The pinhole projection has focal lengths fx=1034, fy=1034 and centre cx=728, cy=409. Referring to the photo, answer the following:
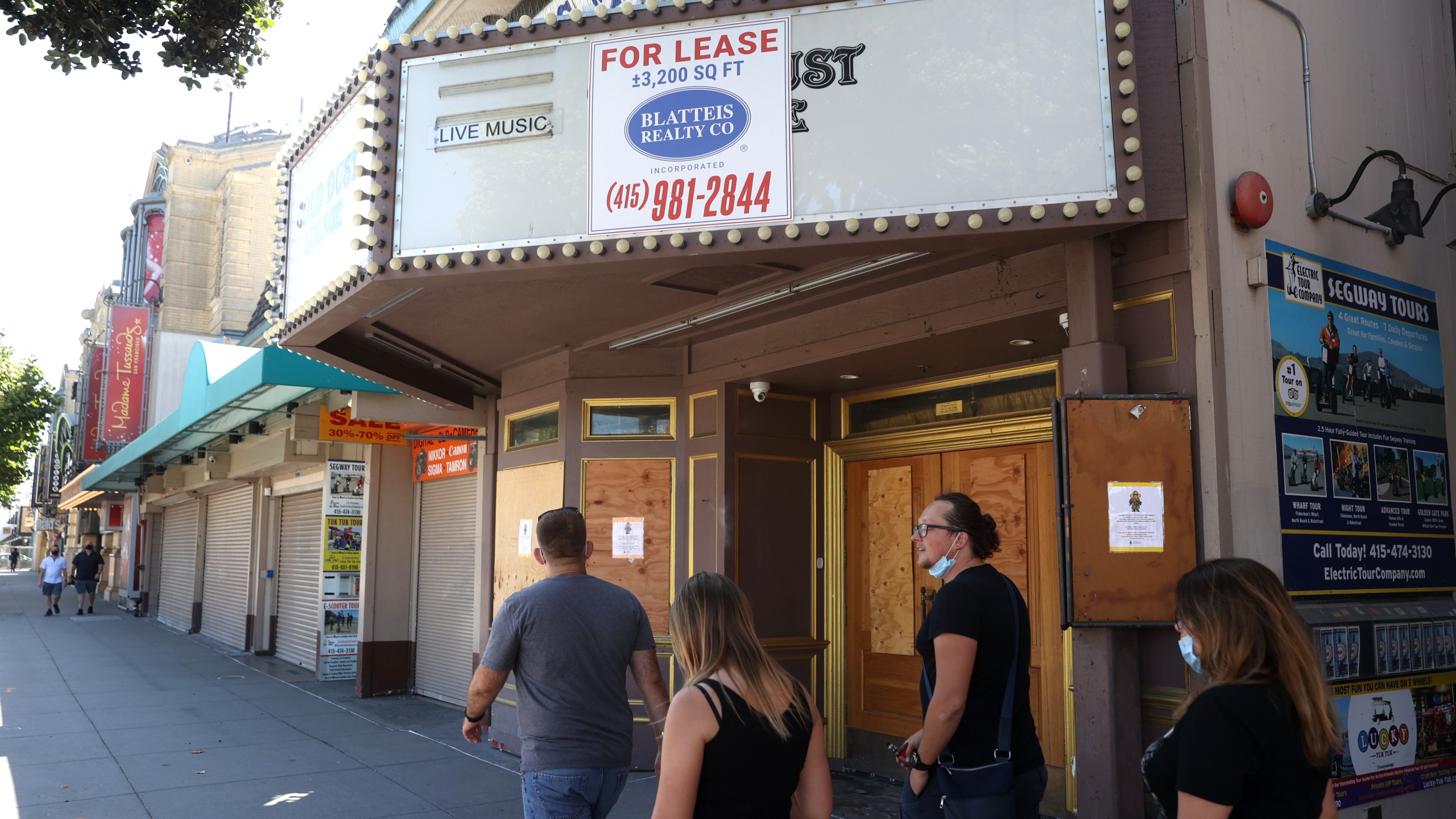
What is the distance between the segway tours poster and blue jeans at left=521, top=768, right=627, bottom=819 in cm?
355

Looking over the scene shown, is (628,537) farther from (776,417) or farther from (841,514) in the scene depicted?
(841,514)

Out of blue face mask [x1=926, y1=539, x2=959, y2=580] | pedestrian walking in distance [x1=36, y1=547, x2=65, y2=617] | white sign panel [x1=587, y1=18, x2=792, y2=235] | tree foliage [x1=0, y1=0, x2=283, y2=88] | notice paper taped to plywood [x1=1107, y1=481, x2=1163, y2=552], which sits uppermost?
tree foliage [x1=0, y1=0, x2=283, y2=88]

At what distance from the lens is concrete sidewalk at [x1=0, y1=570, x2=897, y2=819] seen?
729 cm

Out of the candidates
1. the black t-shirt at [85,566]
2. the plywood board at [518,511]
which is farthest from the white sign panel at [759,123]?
the black t-shirt at [85,566]

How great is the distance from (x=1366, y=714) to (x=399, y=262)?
5749 millimetres

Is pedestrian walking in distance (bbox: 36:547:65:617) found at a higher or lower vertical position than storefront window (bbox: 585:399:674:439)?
lower

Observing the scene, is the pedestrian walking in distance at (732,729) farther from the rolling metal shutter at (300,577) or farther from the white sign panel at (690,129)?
the rolling metal shutter at (300,577)

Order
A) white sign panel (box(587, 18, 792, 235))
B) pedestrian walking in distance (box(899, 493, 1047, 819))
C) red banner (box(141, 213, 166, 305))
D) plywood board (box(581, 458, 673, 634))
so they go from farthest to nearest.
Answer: red banner (box(141, 213, 166, 305)), plywood board (box(581, 458, 673, 634)), white sign panel (box(587, 18, 792, 235)), pedestrian walking in distance (box(899, 493, 1047, 819))

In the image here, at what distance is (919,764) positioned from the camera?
12.3ft

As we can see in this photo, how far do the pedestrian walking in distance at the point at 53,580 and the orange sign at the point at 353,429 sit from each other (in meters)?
19.2

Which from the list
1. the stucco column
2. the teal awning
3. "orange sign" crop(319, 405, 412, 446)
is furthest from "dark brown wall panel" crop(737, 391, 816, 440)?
"orange sign" crop(319, 405, 412, 446)

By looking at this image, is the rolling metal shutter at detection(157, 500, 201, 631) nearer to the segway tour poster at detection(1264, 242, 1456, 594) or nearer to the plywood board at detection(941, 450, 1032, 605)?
the plywood board at detection(941, 450, 1032, 605)

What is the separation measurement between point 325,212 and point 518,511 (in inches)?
129

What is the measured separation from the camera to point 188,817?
6.96 metres
